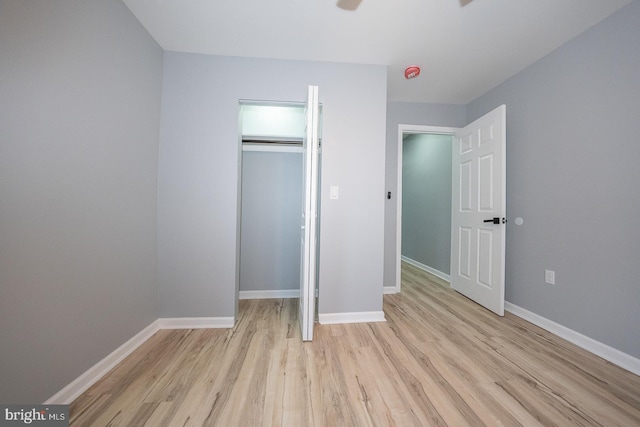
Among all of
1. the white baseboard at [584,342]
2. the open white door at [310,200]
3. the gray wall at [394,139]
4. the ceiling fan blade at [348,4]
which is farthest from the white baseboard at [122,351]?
the white baseboard at [584,342]

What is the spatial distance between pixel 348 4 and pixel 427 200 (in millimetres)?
3133

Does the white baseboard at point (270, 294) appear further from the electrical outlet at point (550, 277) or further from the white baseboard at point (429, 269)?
the electrical outlet at point (550, 277)

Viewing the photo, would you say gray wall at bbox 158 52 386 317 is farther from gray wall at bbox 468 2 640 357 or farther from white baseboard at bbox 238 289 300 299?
gray wall at bbox 468 2 640 357

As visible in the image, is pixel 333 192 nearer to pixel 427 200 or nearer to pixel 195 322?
pixel 195 322

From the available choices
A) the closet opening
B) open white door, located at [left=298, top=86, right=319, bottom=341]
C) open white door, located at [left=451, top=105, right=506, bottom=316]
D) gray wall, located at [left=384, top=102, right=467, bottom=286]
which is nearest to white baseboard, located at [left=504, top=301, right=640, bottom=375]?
open white door, located at [left=451, top=105, right=506, bottom=316]

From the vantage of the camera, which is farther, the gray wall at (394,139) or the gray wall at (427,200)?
the gray wall at (427,200)

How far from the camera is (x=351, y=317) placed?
2039 millimetres

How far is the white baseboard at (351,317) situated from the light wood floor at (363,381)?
7 centimetres

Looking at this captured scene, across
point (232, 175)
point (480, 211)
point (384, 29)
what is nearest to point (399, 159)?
point (480, 211)

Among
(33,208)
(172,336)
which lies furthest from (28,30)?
(172,336)

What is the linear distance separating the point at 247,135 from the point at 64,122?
153 centimetres

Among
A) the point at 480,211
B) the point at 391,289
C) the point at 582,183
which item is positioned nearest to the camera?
the point at 582,183

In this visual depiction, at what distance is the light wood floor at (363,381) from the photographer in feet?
3.51

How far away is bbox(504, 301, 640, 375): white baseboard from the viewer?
56.0 inches
